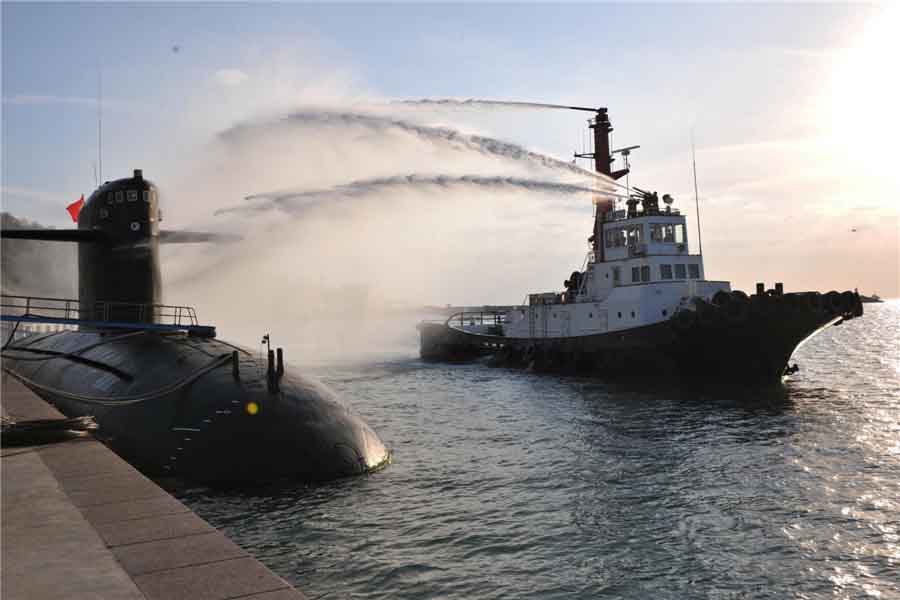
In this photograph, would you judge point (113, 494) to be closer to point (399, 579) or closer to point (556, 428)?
point (399, 579)

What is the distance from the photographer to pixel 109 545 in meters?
7.87

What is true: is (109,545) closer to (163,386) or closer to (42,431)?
(42,431)

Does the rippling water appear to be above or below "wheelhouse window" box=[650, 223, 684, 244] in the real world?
below

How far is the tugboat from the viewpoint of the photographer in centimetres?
3753

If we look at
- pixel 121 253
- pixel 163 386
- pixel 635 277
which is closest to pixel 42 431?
pixel 163 386

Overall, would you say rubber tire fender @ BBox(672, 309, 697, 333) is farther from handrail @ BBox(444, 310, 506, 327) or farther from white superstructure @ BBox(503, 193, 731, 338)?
handrail @ BBox(444, 310, 506, 327)

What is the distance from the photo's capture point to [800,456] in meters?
21.2

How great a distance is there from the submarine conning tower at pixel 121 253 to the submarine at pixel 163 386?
3cm

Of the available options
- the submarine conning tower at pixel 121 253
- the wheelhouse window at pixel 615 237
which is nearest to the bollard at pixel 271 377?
the submarine conning tower at pixel 121 253

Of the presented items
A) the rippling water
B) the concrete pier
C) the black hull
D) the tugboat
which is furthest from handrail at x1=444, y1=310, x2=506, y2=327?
the concrete pier

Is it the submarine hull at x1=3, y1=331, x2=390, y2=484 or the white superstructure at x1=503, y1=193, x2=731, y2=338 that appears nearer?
Result: the submarine hull at x1=3, y1=331, x2=390, y2=484

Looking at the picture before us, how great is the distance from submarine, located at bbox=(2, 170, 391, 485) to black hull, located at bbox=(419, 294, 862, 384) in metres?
25.0

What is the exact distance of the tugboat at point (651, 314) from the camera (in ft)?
123

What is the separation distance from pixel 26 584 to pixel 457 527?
8.76m
